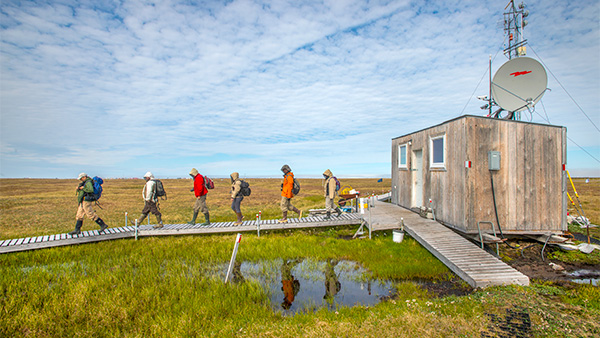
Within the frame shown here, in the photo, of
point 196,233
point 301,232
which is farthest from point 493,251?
point 196,233

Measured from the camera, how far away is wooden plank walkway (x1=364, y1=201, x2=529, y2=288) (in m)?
6.71

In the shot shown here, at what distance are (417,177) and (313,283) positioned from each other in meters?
7.87

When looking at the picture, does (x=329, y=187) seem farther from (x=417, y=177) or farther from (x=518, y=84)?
(x=518, y=84)

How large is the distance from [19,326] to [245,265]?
4.94 metres

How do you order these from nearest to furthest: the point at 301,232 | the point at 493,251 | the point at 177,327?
the point at 177,327
the point at 493,251
the point at 301,232

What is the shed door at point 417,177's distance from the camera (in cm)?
1280

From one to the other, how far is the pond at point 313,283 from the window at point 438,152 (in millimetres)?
5288

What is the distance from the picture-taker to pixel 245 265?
8.88 metres

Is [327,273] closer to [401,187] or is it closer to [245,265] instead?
[245,265]

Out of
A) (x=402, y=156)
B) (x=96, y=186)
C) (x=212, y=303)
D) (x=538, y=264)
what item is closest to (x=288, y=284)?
(x=212, y=303)

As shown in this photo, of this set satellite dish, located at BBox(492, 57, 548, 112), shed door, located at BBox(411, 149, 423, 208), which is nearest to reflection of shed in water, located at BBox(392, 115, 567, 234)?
satellite dish, located at BBox(492, 57, 548, 112)

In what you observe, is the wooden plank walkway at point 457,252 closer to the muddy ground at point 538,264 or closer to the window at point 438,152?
the muddy ground at point 538,264

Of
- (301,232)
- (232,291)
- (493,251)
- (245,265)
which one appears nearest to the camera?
(232,291)

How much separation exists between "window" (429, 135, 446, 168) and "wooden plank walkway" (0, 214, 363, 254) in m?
3.71
